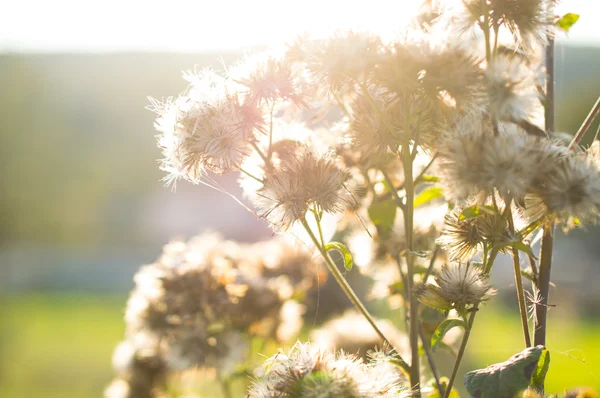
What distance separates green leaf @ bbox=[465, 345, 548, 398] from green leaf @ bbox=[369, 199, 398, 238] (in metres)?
0.65

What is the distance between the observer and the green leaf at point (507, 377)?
1.35m

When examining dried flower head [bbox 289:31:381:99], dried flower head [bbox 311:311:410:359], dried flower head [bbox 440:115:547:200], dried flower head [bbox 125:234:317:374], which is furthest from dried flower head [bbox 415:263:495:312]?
dried flower head [bbox 125:234:317:374]

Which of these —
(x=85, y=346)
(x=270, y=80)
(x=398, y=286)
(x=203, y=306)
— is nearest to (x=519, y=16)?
(x=270, y=80)

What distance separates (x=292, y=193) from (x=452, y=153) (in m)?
0.46

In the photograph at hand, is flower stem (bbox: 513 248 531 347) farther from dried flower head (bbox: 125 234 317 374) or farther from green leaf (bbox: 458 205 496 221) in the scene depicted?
dried flower head (bbox: 125 234 317 374)

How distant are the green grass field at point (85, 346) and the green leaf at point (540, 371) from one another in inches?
257

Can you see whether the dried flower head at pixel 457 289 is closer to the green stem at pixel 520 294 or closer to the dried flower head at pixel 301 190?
the green stem at pixel 520 294

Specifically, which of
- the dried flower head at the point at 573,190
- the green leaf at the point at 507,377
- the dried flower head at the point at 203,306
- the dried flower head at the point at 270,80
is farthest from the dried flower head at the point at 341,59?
the dried flower head at the point at 203,306

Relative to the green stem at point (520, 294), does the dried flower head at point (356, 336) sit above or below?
above

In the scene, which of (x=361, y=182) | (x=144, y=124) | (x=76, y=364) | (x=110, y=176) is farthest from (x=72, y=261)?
(x=361, y=182)

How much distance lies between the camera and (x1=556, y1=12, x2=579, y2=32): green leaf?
1800 millimetres

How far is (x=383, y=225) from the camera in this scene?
1.98 meters

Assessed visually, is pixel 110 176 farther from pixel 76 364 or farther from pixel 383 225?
pixel 383 225

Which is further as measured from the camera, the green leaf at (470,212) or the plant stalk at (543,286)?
the plant stalk at (543,286)
